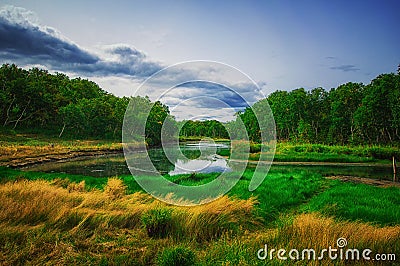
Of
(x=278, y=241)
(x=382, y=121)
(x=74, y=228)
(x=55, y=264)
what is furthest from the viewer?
(x=382, y=121)

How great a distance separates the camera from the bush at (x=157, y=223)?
234 inches

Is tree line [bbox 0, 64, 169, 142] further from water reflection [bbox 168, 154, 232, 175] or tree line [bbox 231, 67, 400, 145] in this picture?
tree line [bbox 231, 67, 400, 145]

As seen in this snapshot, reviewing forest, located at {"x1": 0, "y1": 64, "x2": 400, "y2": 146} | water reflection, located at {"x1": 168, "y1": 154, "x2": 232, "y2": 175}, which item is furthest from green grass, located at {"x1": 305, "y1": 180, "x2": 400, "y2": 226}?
forest, located at {"x1": 0, "y1": 64, "x2": 400, "y2": 146}

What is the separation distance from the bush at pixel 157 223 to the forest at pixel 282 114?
109 feet

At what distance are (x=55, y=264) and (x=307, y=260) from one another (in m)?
3.90

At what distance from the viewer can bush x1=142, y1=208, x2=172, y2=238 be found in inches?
234

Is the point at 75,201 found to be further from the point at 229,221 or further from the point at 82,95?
the point at 82,95

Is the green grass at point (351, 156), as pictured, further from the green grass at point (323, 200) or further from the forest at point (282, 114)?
the green grass at point (323, 200)

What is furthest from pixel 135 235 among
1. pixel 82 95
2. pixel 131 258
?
pixel 82 95

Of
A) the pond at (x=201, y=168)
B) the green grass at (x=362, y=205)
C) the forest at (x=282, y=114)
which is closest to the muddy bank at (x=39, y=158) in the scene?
the pond at (x=201, y=168)

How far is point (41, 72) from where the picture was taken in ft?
282

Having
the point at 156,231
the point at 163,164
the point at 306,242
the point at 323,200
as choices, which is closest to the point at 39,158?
the point at 163,164

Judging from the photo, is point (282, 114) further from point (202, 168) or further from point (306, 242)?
point (306, 242)

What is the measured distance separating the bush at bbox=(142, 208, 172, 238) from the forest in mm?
33176
